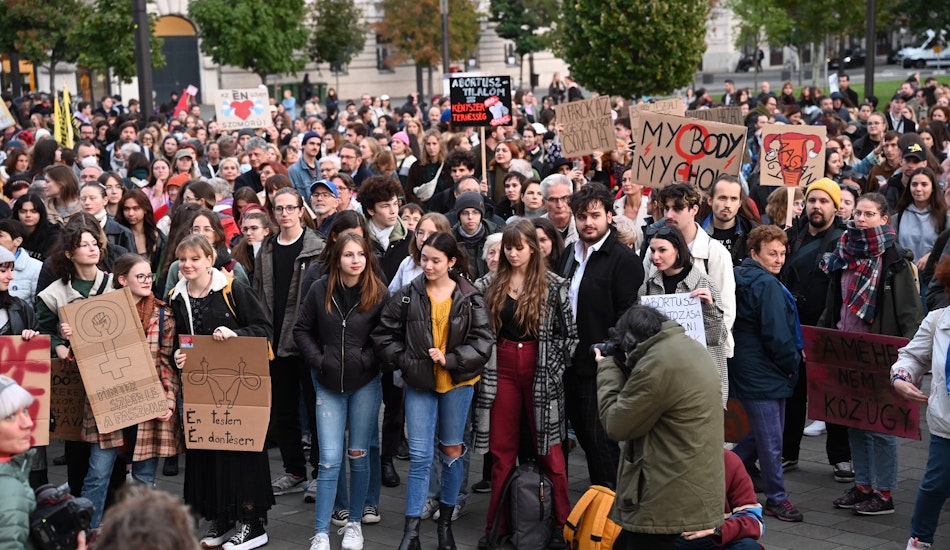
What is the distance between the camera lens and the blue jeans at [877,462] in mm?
7691

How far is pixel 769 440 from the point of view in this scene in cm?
772

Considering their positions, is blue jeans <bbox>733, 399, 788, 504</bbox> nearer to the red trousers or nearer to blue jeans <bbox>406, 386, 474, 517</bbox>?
the red trousers

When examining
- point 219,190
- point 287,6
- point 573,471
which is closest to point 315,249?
point 573,471

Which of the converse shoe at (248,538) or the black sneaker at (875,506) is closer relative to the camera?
the converse shoe at (248,538)

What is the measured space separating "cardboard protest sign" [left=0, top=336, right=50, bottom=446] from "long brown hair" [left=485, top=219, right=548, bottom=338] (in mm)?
2494

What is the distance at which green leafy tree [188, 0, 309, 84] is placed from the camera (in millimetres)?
44188

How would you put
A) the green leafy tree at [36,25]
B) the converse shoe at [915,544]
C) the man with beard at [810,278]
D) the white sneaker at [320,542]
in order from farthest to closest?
the green leafy tree at [36,25], the man with beard at [810,278], the white sneaker at [320,542], the converse shoe at [915,544]

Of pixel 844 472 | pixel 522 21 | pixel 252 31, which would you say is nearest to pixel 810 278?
pixel 844 472

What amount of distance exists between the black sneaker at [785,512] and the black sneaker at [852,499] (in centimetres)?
30

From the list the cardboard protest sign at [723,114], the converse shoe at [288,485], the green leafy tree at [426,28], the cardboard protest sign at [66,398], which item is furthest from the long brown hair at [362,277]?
the green leafy tree at [426,28]

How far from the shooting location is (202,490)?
24.8 feet

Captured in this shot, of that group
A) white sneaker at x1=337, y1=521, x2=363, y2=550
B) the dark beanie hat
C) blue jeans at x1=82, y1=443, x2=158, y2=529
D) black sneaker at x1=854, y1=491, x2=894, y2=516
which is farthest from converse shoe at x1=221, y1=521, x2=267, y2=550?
black sneaker at x1=854, y1=491, x2=894, y2=516

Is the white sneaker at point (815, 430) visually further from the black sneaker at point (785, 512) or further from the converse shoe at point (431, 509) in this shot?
the converse shoe at point (431, 509)

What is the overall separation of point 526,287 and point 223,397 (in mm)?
1847
